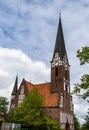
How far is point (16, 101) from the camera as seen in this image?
57781 millimetres

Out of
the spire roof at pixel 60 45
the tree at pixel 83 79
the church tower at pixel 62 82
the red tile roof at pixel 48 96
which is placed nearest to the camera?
the tree at pixel 83 79

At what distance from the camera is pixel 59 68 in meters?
56.4

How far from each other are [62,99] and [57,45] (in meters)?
15.0

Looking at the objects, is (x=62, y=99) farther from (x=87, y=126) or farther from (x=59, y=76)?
(x=87, y=126)

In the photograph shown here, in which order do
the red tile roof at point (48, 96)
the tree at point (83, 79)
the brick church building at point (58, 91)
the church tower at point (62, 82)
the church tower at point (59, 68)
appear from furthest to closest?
the church tower at point (59, 68) → the church tower at point (62, 82) → the red tile roof at point (48, 96) → the brick church building at point (58, 91) → the tree at point (83, 79)

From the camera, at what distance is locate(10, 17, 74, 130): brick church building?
5131cm

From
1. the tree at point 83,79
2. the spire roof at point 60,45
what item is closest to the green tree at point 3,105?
the spire roof at point 60,45

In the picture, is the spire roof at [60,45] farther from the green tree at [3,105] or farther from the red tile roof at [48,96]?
the green tree at [3,105]

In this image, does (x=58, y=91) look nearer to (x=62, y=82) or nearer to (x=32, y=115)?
(x=62, y=82)

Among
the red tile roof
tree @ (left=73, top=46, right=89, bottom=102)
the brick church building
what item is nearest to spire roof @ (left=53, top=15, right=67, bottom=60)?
the brick church building

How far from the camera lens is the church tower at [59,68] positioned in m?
54.6

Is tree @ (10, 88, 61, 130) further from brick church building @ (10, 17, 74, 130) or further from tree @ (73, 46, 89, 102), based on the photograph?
tree @ (73, 46, 89, 102)

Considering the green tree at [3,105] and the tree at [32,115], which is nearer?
the tree at [32,115]

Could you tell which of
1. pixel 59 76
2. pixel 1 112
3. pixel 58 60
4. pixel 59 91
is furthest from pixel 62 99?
pixel 1 112
